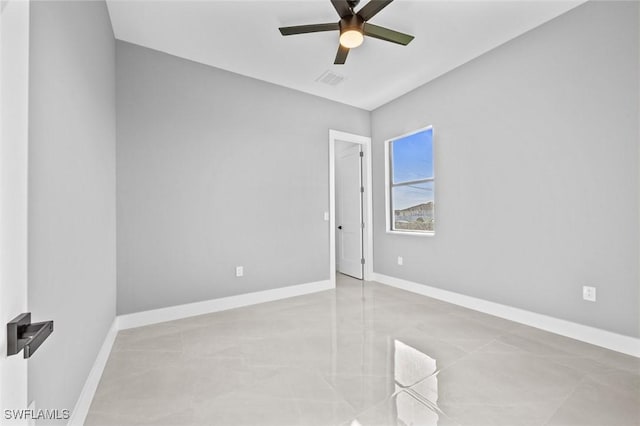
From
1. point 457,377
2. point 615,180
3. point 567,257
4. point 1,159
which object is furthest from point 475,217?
point 1,159

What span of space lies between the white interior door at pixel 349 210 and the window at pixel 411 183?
56 cm

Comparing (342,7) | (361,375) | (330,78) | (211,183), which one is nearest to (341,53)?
(342,7)

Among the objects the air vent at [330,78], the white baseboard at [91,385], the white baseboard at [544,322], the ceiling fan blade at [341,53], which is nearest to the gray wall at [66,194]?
the white baseboard at [91,385]

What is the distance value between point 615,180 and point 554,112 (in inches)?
30.0

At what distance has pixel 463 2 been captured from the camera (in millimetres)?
2354

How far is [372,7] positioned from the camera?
6.62 ft

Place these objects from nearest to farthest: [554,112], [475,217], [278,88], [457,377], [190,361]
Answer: [457,377]
[190,361]
[554,112]
[475,217]
[278,88]

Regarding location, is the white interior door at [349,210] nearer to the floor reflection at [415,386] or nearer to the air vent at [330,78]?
the air vent at [330,78]

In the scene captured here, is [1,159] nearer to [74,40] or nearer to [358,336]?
[74,40]

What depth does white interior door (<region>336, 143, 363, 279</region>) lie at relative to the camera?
188 inches

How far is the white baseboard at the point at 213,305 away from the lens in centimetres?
276

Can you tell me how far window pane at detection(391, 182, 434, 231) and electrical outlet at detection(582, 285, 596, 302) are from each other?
5.63ft

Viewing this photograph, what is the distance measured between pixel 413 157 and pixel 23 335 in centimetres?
416

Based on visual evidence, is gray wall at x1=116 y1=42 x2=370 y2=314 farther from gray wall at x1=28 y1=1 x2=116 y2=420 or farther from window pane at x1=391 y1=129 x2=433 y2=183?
window pane at x1=391 y1=129 x2=433 y2=183
